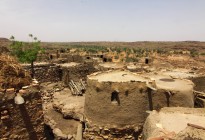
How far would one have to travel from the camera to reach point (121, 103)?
36.7ft

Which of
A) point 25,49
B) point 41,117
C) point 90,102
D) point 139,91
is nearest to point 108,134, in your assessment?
point 90,102

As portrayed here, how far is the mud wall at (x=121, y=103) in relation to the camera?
1118cm

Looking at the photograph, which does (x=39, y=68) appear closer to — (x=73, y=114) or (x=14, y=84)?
(x=73, y=114)

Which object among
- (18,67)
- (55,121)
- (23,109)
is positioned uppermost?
(18,67)

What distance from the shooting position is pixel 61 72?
2273 cm

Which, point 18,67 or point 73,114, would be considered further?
point 73,114

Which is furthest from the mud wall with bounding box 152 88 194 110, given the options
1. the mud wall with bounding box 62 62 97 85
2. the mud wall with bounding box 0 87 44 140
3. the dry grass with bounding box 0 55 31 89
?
the mud wall with bounding box 62 62 97 85

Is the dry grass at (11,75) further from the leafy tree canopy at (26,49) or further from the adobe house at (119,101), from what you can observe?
the leafy tree canopy at (26,49)

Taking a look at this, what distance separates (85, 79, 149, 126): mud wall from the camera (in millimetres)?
11180

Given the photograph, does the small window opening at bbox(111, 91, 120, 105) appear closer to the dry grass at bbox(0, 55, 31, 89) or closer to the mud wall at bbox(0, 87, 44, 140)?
the mud wall at bbox(0, 87, 44, 140)

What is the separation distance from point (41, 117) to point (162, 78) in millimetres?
8411

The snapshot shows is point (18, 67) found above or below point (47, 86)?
above

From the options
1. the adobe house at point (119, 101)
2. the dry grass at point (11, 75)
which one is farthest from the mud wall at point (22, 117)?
the adobe house at point (119, 101)

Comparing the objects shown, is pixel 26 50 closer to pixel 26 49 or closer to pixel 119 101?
pixel 26 49
